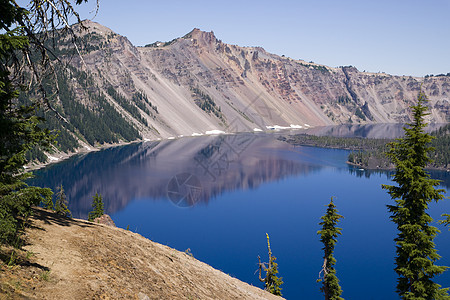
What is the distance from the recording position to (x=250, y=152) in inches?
7510

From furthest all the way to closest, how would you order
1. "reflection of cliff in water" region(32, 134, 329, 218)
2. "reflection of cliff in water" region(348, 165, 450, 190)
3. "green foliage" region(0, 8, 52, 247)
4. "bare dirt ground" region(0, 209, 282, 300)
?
"reflection of cliff in water" region(348, 165, 450, 190) < "reflection of cliff in water" region(32, 134, 329, 218) < "green foliage" region(0, 8, 52, 247) < "bare dirt ground" region(0, 209, 282, 300)

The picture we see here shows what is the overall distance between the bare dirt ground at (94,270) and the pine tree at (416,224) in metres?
10.6

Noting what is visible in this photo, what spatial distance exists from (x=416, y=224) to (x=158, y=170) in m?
119

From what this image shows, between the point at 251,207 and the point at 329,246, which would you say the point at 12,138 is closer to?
the point at 329,246

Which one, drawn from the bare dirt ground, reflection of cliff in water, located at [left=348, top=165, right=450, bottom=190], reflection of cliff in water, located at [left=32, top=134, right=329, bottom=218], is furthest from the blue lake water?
the bare dirt ground

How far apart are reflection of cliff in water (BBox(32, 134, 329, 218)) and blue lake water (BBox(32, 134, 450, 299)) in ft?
1.25

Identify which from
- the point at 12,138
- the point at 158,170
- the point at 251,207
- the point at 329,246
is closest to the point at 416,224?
the point at 329,246

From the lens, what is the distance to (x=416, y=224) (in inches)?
779

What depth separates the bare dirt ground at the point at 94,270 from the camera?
8789 mm

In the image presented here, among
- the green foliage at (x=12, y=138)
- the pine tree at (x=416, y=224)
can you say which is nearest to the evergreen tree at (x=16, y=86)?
the green foliage at (x=12, y=138)

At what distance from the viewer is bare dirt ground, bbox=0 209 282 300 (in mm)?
8789

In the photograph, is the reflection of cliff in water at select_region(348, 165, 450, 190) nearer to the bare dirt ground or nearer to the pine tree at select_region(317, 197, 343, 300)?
the pine tree at select_region(317, 197, 343, 300)

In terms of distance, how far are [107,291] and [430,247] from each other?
1885 centimetres

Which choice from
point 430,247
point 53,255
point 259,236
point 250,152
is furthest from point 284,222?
point 250,152
